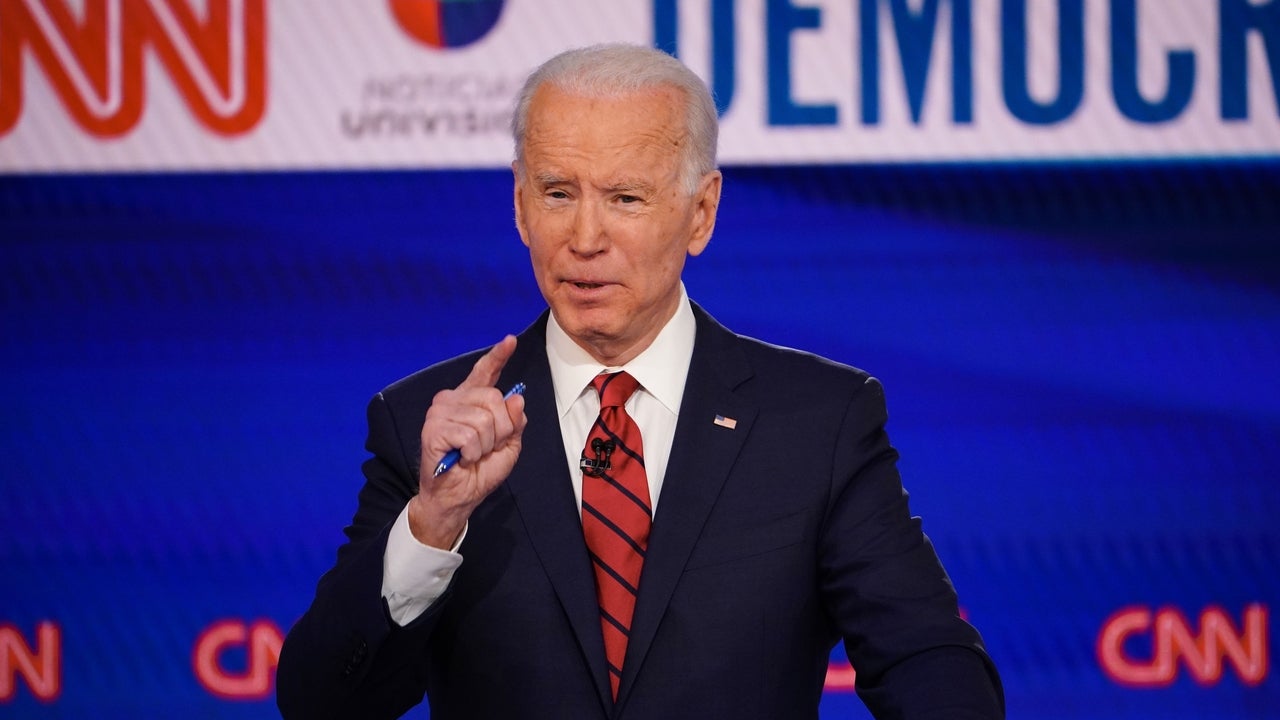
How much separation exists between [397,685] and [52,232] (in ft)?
6.62

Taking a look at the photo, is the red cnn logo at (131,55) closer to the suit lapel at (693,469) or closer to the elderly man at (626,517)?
the elderly man at (626,517)

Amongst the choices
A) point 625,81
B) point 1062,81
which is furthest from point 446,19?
point 625,81

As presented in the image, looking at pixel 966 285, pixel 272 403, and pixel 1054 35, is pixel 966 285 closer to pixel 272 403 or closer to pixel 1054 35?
pixel 1054 35

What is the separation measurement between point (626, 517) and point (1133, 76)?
196 centimetres

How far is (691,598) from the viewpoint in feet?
5.20

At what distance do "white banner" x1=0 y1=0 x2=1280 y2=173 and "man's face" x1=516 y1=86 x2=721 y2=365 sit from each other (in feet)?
4.71

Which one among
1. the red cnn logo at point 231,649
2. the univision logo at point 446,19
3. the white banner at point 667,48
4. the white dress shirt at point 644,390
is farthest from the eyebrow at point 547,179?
the red cnn logo at point 231,649

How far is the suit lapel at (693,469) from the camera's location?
1563 millimetres

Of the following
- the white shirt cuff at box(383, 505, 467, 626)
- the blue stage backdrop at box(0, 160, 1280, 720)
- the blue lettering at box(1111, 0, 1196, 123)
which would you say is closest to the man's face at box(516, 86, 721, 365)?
the white shirt cuff at box(383, 505, 467, 626)

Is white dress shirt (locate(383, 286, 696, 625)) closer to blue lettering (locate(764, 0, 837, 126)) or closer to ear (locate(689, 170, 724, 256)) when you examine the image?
ear (locate(689, 170, 724, 256))

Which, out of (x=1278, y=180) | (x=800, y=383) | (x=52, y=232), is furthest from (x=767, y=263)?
(x=52, y=232)

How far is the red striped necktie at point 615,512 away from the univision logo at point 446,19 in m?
1.63

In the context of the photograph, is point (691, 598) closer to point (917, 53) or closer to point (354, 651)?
point (354, 651)

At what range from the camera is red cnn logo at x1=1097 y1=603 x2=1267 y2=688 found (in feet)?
10.1
